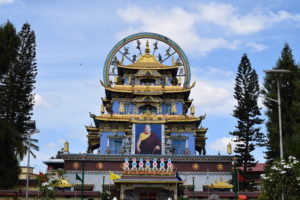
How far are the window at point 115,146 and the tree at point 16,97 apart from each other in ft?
32.7

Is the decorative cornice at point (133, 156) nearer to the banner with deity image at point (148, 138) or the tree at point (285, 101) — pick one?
the banner with deity image at point (148, 138)

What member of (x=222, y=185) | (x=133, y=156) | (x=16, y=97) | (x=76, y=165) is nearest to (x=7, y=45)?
(x=16, y=97)

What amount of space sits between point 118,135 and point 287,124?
2111 cm

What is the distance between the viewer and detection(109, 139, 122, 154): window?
50.6m

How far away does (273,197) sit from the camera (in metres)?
23.6

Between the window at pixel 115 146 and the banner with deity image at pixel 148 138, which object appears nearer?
the banner with deity image at pixel 148 138

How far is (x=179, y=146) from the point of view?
167ft

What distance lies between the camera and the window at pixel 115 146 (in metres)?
50.6

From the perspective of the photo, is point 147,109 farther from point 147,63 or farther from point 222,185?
point 222,185

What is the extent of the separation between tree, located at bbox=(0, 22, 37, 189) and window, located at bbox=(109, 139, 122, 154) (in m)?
9.96

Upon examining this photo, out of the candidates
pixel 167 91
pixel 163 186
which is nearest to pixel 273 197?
pixel 163 186

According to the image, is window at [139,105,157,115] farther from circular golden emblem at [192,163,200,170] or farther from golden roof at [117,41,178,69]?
circular golden emblem at [192,163,200,170]

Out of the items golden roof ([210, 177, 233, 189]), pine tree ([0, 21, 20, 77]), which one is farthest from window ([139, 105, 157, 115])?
pine tree ([0, 21, 20, 77])

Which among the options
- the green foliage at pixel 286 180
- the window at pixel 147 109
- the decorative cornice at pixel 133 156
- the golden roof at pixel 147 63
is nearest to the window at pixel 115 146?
the window at pixel 147 109
